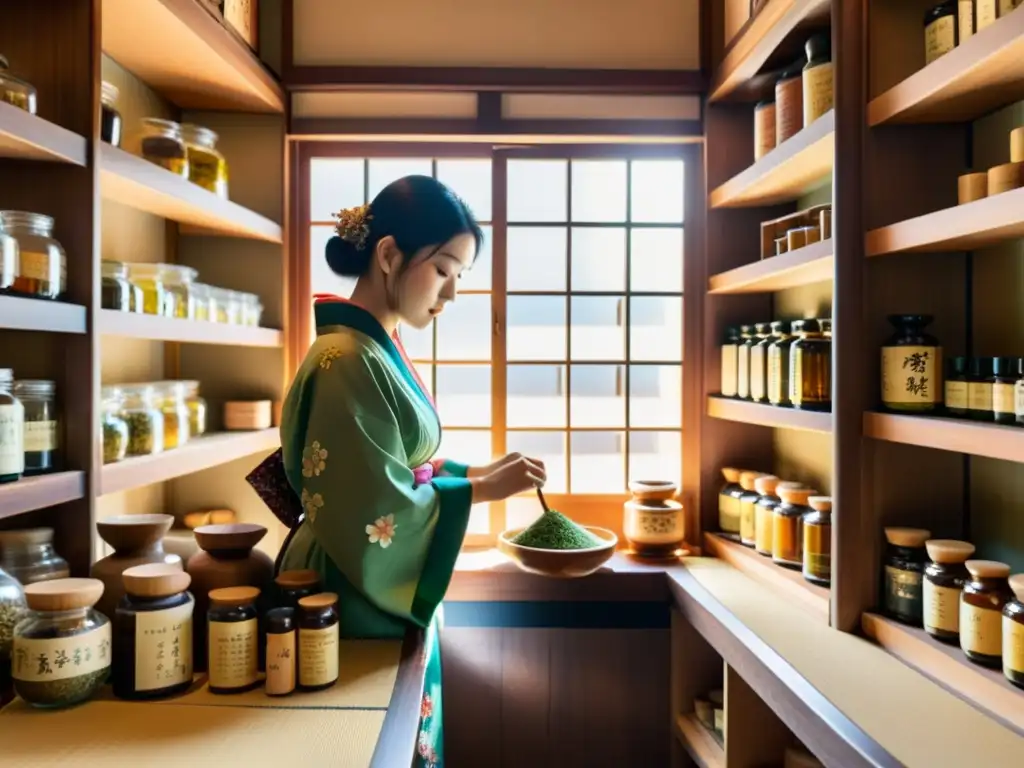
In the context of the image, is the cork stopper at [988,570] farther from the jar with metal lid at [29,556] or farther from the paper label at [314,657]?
the jar with metal lid at [29,556]

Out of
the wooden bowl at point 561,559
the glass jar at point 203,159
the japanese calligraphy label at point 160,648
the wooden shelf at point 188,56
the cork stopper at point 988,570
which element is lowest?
the wooden bowl at point 561,559

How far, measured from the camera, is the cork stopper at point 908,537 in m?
1.63

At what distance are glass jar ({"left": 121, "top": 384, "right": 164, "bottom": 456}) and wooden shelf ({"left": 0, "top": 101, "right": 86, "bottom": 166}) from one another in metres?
0.59

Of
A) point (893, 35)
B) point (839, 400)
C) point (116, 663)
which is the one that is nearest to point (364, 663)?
point (116, 663)

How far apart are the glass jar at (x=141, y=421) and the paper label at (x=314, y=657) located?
86 cm

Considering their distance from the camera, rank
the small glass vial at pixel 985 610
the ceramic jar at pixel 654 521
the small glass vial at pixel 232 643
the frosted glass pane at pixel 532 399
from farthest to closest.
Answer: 1. the frosted glass pane at pixel 532 399
2. the ceramic jar at pixel 654 521
3. the small glass vial at pixel 985 610
4. the small glass vial at pixel 232 643

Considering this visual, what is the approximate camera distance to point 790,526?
2127 millimetres

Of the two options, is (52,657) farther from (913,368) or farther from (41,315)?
(913,368)

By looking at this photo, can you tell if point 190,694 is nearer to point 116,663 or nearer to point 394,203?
point 116,663

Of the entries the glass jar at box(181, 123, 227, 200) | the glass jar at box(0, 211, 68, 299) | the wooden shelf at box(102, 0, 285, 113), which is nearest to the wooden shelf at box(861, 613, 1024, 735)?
the glass jar at box(0, 211, 68, 299)

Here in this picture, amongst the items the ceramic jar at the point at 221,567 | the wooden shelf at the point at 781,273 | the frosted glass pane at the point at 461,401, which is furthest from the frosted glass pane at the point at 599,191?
the ceramic jar at the point at 221,567

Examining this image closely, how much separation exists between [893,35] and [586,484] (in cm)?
168

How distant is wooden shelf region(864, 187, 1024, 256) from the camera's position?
125cm

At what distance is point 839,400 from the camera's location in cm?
171
